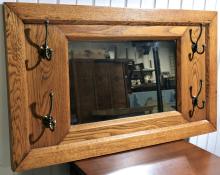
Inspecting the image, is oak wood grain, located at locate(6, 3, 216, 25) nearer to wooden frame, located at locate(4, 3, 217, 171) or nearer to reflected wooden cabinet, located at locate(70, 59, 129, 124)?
wooden frame, located at locate(4, 3, 217, 171)

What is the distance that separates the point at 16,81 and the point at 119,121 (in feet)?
1.09

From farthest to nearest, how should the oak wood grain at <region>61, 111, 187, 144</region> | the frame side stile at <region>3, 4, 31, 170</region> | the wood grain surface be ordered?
the wood grain surface
the oak wood grain at <region>61, 111, 187, 144</region>
the frame side stile at <region>3, 4, 31, 170</region>

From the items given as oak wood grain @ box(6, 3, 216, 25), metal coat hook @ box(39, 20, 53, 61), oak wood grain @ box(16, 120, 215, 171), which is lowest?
oak wood grain @ box(16, 120, 215, 171)

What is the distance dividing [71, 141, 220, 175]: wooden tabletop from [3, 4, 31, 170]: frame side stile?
0.17 meters

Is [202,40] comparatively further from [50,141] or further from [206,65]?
[50,141]

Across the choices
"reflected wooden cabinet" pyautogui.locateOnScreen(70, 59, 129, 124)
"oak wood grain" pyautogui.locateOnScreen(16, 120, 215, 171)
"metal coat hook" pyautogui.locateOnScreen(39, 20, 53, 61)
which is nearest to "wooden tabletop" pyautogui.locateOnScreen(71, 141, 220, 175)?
"oak wood grain" pyautogui.locateOnScreen(16, 120, 215, 171)

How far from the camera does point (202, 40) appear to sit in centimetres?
98

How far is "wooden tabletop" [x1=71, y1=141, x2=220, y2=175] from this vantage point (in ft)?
2.49

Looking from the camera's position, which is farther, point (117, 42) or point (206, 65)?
point (206, 65)

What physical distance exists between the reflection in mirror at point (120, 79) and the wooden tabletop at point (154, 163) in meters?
0.12

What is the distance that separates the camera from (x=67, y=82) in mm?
783

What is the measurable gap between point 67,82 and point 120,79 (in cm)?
18

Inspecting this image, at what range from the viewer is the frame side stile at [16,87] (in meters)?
0.69

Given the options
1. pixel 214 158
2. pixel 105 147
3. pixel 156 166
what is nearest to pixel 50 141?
pixel 105 147
